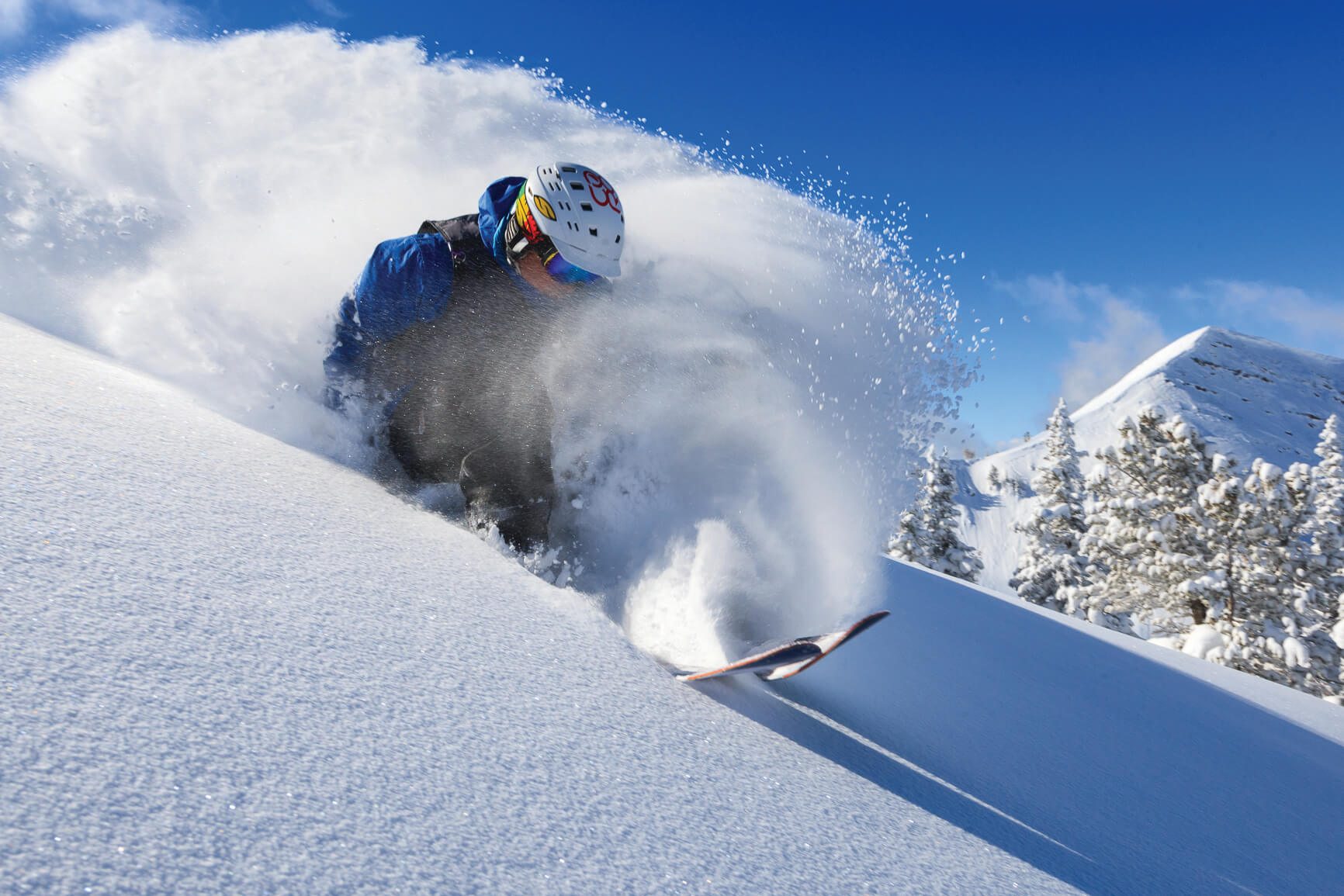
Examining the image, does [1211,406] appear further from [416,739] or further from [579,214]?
[416,739]

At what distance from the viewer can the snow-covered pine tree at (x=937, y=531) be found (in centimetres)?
2145

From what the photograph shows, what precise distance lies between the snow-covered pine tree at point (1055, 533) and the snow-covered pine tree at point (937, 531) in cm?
173

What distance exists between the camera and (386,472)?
156 inches

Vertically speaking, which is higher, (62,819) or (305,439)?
(305,439)

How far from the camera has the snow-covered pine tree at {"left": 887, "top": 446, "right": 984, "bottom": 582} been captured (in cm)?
2145

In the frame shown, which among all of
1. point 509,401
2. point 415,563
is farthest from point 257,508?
point 509,401

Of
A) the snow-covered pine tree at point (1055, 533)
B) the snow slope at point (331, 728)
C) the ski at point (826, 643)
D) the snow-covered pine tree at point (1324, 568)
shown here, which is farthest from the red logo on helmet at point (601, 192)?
the snow-covered pine tree at point (1055, 533)

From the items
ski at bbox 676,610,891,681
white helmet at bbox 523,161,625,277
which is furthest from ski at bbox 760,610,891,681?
white helmet at bbox 523,161,625,277

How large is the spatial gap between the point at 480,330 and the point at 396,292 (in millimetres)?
539

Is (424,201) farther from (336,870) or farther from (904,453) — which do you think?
(336,870)

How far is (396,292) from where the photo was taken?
13.3 ft

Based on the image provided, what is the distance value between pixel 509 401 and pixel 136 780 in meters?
3.37

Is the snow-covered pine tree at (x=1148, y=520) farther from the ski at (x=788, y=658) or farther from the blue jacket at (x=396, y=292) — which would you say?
the blue jacket at (x=396, y=292)

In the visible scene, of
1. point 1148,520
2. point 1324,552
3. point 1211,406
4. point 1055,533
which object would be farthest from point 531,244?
point 1211,406
